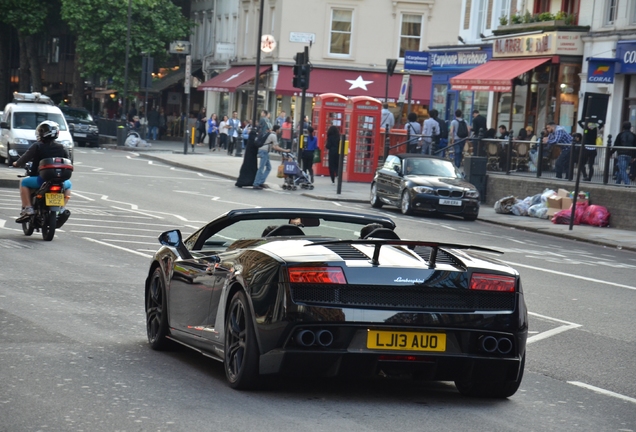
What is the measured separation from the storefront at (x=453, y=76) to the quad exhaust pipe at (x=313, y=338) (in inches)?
1577

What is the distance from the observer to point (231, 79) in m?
67.8

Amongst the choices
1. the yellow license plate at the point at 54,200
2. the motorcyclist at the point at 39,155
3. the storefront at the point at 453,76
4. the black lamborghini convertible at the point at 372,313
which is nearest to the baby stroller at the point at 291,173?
the storefront at the point at 453,76

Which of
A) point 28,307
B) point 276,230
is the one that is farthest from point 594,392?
point 28,307

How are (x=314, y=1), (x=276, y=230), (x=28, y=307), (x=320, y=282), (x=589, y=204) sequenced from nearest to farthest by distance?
(x=320, y=282) → (x=276, y=230) → (x=28, y=307) → (x=589, y=204) → (x=314, y=1)

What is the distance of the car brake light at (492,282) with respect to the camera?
7203 millimetres

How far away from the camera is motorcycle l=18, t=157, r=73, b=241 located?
17906 mm

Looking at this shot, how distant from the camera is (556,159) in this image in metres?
31.2

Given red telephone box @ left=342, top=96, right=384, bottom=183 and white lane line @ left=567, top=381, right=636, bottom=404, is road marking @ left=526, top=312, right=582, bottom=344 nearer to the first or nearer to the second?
white lane line @ left=567, top=381, right=636, bottom=404

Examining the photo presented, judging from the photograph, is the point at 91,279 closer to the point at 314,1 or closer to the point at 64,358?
the point at 64,358

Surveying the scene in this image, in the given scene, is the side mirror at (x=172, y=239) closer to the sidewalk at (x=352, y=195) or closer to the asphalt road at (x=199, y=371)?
the asphalt road at (x=199, y=371)

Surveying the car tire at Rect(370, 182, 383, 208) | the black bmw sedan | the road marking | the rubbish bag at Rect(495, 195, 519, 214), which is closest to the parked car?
the car tire at Rect(370, 182, 383, 208)

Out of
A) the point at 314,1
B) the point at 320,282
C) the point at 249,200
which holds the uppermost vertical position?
the point at 314,1

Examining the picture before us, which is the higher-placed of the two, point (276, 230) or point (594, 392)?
point (276, 230)

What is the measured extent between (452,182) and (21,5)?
1916 inches
